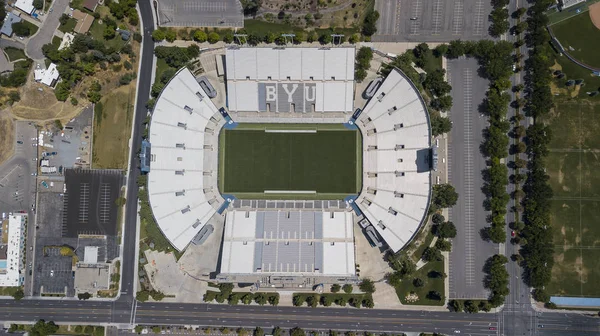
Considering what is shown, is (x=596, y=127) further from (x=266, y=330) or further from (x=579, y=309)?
(x=266, y=330)

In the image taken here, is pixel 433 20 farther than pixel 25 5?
No

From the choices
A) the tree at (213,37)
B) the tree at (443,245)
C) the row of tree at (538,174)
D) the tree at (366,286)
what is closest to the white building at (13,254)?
the tree at (213,37)

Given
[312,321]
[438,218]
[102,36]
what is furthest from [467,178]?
[102,36]

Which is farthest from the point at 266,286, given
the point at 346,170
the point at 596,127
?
the point at 596,127

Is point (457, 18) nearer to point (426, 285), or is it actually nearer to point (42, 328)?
point (426, 285)

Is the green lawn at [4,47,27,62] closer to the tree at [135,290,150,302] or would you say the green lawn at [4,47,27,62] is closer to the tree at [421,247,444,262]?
the tree at [135,290,150,302]

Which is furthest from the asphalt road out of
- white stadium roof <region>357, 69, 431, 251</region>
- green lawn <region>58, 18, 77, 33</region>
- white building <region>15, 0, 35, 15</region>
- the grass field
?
white building <region>15, 0, 35, 15</region>

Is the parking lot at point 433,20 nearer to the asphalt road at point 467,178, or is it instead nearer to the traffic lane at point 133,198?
the asphalt road at point 467,178
